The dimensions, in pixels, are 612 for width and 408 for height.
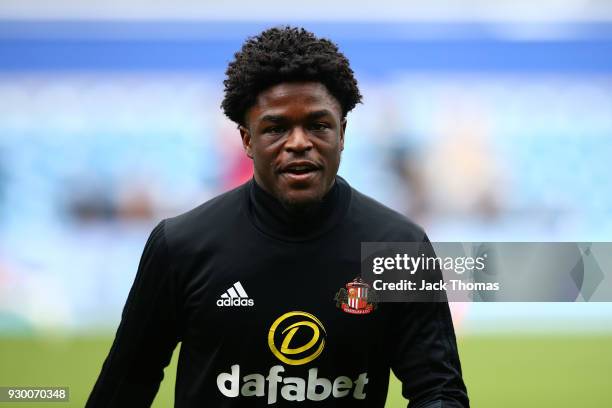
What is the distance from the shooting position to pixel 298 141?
83.2 inches

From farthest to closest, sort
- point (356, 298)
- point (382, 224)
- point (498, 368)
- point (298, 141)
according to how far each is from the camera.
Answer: point (498, 368), point (382, 224), point (356, 298), point (298, 141)

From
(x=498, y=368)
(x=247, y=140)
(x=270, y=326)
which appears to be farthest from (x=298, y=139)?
(x=498, y=368)

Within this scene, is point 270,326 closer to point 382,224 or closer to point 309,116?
point 382,224

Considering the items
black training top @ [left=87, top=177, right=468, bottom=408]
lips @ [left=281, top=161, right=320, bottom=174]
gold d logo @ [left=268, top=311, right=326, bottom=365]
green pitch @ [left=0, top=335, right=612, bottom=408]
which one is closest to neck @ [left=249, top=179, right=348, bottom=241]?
black training top @ [left=87, top=177, right=468, bottom=408]

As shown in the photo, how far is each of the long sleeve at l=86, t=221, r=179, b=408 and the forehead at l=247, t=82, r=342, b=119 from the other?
461mm

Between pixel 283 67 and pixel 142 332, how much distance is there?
2.63 feet

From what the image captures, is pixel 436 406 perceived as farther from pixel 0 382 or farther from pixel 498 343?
pixel 0 382

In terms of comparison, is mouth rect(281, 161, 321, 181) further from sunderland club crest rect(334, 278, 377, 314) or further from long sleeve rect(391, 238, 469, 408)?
long sleeve rect(391, 238, 469, 408)

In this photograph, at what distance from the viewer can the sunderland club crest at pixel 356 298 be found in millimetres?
2197

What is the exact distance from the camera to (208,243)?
7.41 feet

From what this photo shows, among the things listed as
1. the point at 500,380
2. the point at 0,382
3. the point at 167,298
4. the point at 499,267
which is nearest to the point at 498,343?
the point at 500,380

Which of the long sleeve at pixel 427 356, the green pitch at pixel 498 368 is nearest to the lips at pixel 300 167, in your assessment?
the long sleeve at pixel 427 356

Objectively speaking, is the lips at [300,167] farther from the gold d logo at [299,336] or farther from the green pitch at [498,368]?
the green pitch at [498,368]

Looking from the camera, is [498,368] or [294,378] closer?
[294,378]
